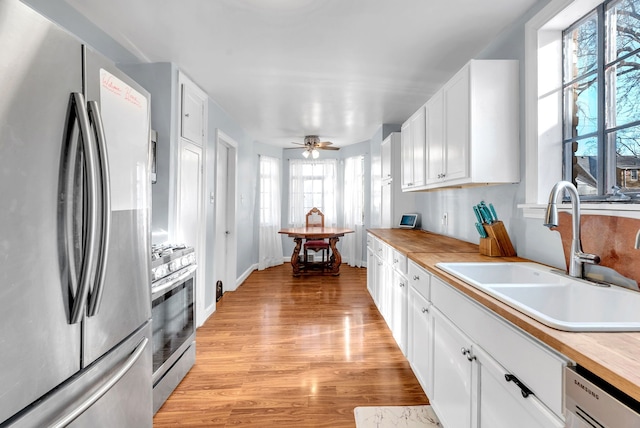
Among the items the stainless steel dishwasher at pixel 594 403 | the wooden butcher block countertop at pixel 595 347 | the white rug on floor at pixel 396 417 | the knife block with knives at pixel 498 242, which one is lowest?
the white rug on floor at pixel 396 417

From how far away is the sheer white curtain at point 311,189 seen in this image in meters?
6.38

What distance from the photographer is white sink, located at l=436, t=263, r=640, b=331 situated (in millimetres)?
978

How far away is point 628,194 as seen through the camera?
131 centimetres

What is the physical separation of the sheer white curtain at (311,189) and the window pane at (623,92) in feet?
16.6

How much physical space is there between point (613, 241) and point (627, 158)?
418mm

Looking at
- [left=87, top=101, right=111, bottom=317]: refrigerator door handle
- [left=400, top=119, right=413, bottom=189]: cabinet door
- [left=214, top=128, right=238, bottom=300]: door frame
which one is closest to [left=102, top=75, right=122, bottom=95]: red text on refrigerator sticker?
[left=87, top=101, right=111, bottom=317]: refrigerator door handle

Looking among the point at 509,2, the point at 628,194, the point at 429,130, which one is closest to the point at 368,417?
the point at 628,194

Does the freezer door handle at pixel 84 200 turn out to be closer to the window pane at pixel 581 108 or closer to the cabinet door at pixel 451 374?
the cabinet door at pixel 451 374

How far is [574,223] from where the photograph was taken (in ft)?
4.20

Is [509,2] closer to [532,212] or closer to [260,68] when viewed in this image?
[532,212]

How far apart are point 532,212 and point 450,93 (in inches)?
39.2

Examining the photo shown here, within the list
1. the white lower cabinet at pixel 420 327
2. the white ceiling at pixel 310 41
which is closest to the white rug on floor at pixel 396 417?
the white lower cabinet at pixel 420 327

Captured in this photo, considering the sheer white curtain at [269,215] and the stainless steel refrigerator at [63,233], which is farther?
the sheer white curtain at [269,215]

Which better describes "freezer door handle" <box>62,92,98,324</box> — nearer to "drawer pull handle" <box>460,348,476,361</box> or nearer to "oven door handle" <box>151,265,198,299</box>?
"oven door handle" <box>151,265,198,299</box>
